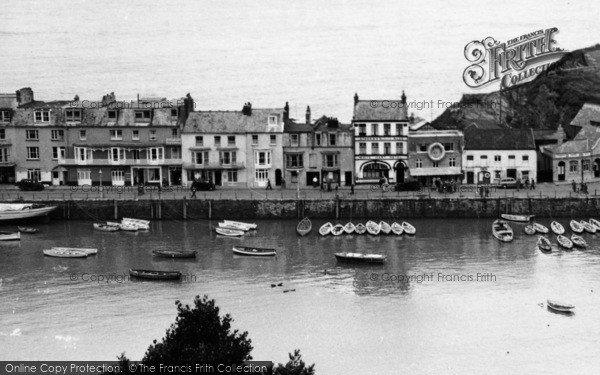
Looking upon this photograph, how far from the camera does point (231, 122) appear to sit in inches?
3875

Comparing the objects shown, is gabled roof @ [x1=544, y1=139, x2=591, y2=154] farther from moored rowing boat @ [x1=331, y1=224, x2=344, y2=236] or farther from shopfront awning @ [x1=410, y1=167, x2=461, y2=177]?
moored rowing boat @ [x1=331, y1=224, x2=344, y2=236]

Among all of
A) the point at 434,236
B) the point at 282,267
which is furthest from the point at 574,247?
the point at 282,267

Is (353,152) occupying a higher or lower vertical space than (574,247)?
higher

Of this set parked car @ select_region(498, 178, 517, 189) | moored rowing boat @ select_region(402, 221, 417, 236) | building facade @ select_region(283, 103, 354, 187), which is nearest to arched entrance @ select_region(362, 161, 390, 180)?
building facade @ select_region(283, 103, 354, 187)

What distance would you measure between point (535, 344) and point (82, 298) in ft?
87.9

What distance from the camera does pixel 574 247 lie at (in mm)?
75312

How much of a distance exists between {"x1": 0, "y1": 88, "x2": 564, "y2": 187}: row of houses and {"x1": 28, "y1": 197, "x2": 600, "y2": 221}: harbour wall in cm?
848

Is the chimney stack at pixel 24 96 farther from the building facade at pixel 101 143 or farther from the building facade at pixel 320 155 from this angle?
the building facade at pixel 320 155

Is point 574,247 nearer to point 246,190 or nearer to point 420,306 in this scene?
point 420,306

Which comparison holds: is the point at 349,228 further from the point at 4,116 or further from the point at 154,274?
the point at 4,116

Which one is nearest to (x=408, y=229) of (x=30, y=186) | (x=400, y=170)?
(x=400, y=170)

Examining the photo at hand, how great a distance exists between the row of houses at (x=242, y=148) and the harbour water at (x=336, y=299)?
15791 millimetres

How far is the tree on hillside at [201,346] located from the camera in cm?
3838

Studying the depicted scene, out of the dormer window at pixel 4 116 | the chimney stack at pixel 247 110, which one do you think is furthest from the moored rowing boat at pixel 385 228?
the dormer window at pixel 4 116
